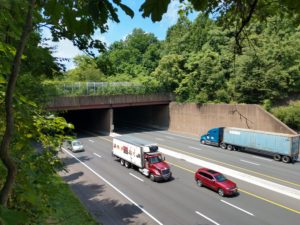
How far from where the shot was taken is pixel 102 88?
47.4m

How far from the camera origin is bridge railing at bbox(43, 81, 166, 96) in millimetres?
43812

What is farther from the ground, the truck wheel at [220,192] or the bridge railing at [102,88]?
the bridge railing at [102,88]

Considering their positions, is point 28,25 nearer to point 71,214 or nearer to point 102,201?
point 71,214

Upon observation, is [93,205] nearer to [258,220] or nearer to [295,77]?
[258,220]

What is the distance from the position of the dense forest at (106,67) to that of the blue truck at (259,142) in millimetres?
5445

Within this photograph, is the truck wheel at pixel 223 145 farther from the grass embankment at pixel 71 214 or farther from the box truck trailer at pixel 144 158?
the grass embankment at pixel 71 214

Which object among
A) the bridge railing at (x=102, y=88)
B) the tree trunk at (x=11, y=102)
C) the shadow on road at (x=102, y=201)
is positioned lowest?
the shadow on road at (x=102, y=201)

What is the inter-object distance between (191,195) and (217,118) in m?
22.8

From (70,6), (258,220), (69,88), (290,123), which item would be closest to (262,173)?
(258,220)

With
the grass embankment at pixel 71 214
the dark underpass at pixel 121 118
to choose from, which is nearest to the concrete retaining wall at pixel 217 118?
the dark underpass at pixel 121 118

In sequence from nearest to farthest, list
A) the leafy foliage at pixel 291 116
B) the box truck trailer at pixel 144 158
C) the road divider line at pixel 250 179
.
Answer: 1. the road divider line at pixel 250 179
2. the box truck trailer at pixel 144 158
3. the leafy foliage at pixel 291 116

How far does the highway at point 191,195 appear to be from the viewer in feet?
55.1

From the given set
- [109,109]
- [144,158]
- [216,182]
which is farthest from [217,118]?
[216,182]

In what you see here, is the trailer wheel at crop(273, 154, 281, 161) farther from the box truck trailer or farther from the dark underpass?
the dark underpass
